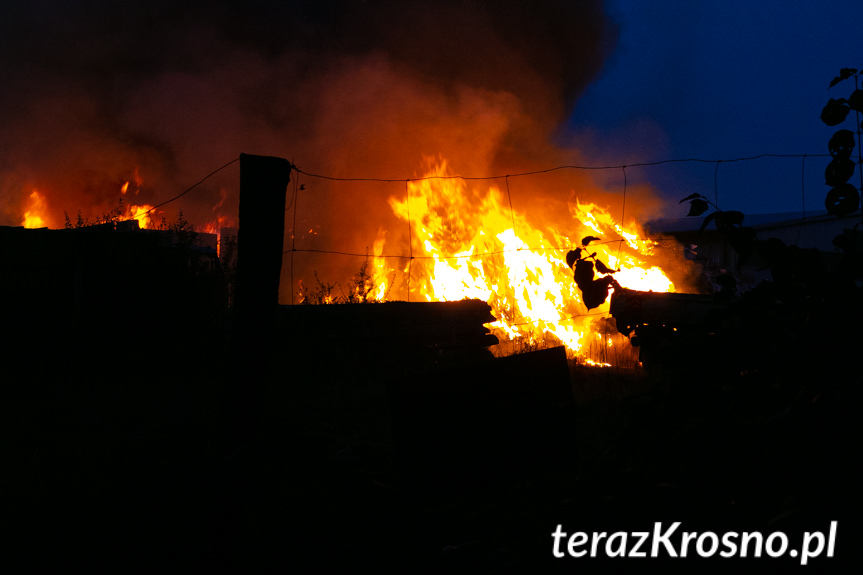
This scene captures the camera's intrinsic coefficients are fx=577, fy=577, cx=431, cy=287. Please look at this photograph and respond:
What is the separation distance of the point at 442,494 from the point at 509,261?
40.2 feet

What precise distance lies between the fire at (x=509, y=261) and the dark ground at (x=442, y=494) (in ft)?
30.1

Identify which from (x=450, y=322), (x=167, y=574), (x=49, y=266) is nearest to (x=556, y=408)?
(x=167, y=574)

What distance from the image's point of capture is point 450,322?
367 inches

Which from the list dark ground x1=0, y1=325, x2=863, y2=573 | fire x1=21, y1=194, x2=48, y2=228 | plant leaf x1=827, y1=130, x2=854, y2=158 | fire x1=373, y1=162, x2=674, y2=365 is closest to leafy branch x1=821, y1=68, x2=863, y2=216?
plant leaf x1=827, y1=130, x2=854, y2=158

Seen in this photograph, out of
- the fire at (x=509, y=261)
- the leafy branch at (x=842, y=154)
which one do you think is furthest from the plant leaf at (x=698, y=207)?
the fire at (x=509, y=261)

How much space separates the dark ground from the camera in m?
2.90

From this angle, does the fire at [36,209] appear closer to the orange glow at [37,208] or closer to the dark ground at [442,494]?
the orange glow at [37,208]

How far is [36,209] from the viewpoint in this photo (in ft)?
76.3

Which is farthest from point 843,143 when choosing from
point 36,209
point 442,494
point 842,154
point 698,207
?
point 36,209

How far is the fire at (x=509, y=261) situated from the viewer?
48.6 ft

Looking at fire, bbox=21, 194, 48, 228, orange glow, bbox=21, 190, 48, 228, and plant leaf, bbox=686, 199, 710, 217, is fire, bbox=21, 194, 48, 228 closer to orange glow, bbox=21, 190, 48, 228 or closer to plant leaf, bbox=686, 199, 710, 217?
orange glow, bbox=21, 190, 48, 228

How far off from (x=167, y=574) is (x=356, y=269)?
17.5 metres

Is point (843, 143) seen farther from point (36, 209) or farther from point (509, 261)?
point (36, 209)

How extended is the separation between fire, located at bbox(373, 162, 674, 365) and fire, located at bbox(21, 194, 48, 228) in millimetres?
14410
